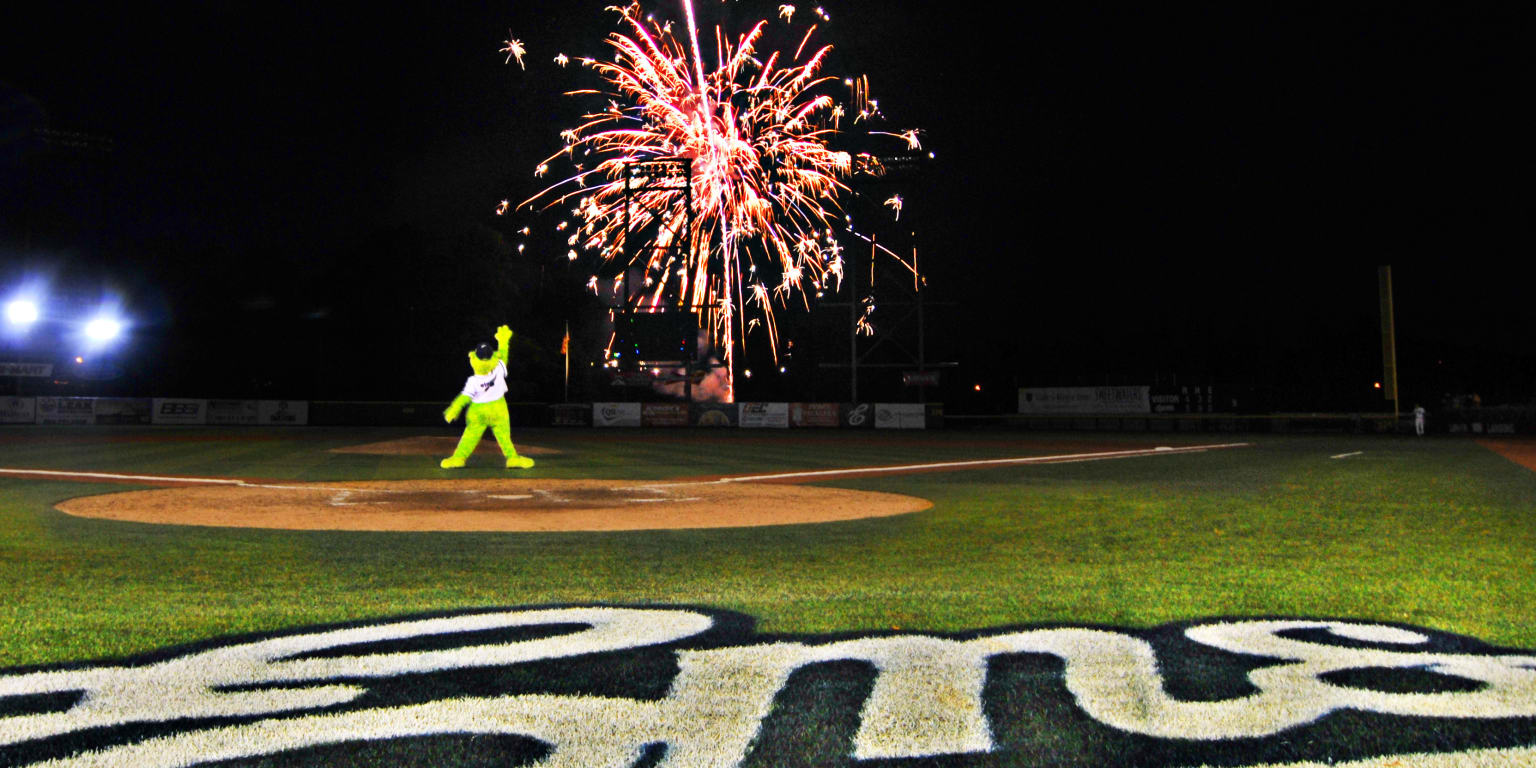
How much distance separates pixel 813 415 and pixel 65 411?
28.4 meters

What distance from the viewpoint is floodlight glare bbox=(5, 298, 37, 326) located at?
39.2m

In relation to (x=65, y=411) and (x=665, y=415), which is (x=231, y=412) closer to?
(x=65, y=411)

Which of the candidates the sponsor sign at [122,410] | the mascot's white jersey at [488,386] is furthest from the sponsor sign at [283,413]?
the mascot's white jersey at [488,386]

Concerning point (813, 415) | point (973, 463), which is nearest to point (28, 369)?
point (813, 415)

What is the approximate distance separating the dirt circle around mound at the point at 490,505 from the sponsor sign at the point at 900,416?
89.5 feet

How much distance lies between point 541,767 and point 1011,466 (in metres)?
15.7

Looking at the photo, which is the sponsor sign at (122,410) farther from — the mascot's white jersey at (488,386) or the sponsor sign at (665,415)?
the mascot's white jersey at (488,386)

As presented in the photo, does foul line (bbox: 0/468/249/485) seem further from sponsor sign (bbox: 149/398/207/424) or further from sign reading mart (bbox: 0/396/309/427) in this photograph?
sponsor sign (bbox: 149/398/207/424)

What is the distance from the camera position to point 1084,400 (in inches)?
1785

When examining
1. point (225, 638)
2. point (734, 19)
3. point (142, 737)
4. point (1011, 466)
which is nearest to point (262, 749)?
point (142, 737)

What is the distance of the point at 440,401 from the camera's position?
4050 centimetres

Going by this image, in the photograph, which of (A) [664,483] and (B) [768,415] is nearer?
(A) [664,483]

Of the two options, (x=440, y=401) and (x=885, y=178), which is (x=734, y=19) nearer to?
(x=885, y=178)

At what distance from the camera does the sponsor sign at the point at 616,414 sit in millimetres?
39562
